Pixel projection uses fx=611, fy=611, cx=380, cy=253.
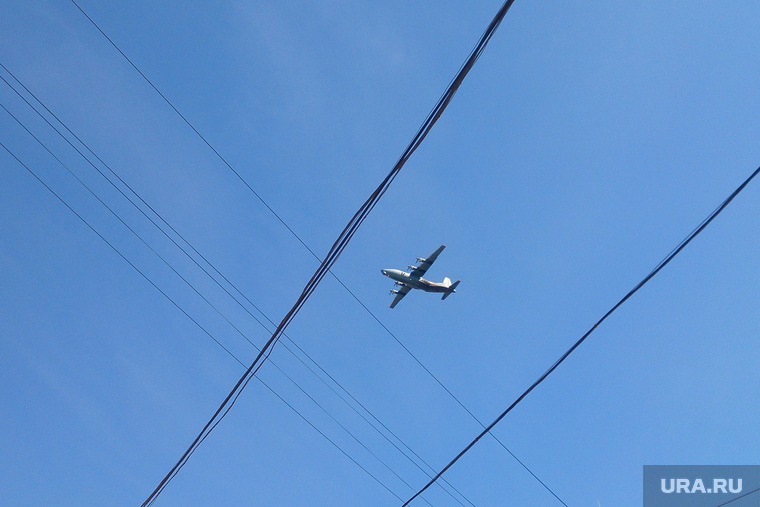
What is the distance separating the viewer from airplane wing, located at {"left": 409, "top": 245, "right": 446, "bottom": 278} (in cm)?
4111

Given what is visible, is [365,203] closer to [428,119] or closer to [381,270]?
[428,119]

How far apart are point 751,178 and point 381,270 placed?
34665 millimetres

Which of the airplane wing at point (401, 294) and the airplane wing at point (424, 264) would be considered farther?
the airplane wing at point (401, 294)

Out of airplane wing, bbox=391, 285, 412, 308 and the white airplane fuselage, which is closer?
the white airplane fuselage

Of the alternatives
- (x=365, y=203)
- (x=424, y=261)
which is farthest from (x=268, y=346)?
(x=424, y=261)

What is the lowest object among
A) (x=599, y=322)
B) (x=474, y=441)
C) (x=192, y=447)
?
(x=192, y=447)

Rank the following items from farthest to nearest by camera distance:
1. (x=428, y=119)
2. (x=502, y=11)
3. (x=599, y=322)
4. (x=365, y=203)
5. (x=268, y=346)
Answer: (x=268, y=346), (x=365, y=203), (x=599, y=322), (x=428, y=119), (x=502, y=11)

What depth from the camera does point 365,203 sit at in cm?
1080

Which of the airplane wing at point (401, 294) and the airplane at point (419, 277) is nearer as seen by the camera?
the airplane at point (419, 277)

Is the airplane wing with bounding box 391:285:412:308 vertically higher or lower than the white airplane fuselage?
higher

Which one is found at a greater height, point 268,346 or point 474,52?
point 474,52

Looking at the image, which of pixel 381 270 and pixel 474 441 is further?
pixel 381 270

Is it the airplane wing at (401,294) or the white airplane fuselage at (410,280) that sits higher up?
the airplane wing at (401,294)

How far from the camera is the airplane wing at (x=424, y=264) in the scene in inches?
1618
